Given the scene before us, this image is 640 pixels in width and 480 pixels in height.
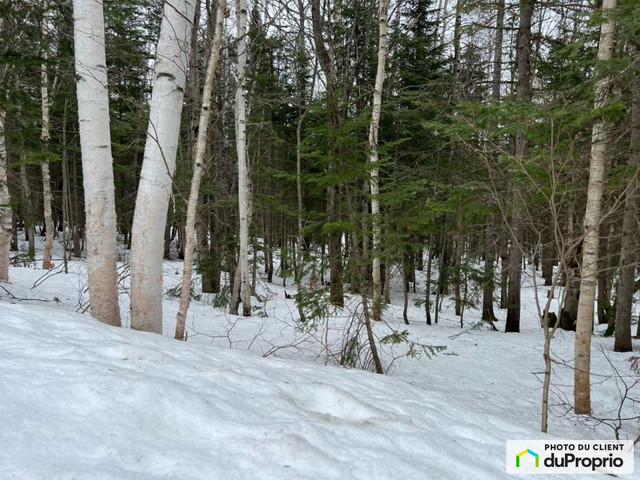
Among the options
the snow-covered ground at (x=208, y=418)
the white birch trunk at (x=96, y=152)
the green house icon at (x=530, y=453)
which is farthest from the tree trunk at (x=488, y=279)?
the white birch trunk at (x=96, y=152)

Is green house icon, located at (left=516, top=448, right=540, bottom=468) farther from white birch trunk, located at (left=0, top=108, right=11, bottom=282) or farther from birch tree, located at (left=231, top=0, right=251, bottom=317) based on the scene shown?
white birch trunk, located at (left=0, top=108, right=11, bottom=282)

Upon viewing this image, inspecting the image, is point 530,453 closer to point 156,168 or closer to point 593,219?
point 593,219

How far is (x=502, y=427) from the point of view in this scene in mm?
3111

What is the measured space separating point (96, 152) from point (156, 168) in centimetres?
62

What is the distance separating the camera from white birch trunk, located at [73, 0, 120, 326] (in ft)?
12.6

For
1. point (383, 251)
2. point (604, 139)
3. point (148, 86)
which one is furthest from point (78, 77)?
point (148, 86)

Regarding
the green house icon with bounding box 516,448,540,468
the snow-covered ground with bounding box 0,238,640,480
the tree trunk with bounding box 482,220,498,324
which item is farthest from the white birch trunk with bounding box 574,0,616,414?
the tree trunk with bounding box 482,220,498,324

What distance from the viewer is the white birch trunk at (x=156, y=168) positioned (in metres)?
3.98

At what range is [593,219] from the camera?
4.20 m

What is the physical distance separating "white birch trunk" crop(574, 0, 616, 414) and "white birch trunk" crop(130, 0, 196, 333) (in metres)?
4.59

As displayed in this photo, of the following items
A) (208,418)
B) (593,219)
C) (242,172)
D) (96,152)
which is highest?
(242,172)

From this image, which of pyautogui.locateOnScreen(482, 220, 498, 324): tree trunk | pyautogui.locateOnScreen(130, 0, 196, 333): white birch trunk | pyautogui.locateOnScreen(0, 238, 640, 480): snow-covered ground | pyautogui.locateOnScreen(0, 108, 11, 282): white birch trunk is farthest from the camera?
pyautogui.locateOnScreen(482, 220, 498, 324): tree trunk

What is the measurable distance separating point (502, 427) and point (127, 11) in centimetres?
737

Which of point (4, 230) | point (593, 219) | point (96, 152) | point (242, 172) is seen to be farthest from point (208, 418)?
point (4, 230)
